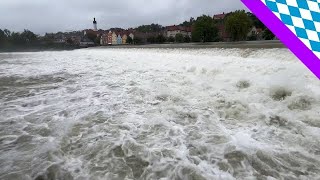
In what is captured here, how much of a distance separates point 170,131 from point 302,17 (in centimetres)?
337

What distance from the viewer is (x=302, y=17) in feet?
5.07

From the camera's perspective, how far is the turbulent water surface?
10.9 feet

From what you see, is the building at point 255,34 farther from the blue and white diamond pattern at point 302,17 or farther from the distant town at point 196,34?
the blue and white diamond pattern at point 302,17

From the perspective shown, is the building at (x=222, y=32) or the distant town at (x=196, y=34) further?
the building at (x=222, y=32)

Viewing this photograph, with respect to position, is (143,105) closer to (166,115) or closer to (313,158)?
(166,115)

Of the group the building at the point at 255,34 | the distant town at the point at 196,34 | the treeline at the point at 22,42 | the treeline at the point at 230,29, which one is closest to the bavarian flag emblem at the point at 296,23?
the distant town at the point at 196,34

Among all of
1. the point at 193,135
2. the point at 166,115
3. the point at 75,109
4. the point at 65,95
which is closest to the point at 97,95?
the point at 65,95

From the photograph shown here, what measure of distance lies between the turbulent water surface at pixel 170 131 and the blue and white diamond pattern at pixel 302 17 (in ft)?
6.80

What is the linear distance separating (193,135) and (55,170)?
2149 mm

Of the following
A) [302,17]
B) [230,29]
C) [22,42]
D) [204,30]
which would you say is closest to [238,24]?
[230,29]

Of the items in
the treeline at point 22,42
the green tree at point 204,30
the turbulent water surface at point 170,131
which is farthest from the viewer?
the treeline at point 22,42

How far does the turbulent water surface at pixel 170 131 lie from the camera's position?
3334 millimetres

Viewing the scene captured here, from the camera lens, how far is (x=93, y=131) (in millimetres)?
4703

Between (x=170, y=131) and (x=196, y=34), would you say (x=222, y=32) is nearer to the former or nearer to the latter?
(x=196, y=34)
